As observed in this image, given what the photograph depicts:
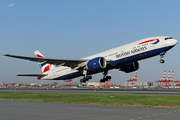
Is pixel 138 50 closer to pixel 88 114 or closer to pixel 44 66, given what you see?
pixel 88 114

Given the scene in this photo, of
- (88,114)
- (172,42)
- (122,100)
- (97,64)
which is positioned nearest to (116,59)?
(97,64)

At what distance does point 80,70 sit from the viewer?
47.2 metres

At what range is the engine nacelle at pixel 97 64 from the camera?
134ft

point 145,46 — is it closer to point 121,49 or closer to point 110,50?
point 121,49

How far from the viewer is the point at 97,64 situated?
40.9 m

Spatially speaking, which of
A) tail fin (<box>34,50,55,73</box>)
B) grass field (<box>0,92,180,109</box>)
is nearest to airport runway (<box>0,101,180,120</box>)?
grass field (<box>0,92,180,109</box>)

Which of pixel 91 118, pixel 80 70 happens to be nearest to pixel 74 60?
pixel 80 70

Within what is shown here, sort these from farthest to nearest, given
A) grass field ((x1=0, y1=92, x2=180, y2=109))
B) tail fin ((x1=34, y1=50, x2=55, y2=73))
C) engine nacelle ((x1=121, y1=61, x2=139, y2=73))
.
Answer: tail fin ((x1=34, y1=50, x2=55, y2=73)) < engine nacelle ((x1=121, y1=61, x2=139, y2=73)) < grass field ((x1=0, y1=92, x2=180, y2=109))

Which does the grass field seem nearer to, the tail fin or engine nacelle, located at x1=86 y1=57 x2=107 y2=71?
engine nacelle, located at x1=86 y1=57 x2=107 y2=71

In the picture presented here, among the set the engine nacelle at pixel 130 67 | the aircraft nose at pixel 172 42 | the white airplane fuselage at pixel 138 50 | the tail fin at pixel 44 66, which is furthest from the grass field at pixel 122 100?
the tail fin at pixel 44 66

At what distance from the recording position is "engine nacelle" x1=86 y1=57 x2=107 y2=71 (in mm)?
40881

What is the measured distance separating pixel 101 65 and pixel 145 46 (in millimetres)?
8991

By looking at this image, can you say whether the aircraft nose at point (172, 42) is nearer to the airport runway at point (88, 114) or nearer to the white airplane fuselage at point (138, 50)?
the white airplane fuselage at point (138, 50)

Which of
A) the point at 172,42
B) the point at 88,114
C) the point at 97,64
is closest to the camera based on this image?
the point at 88,114
